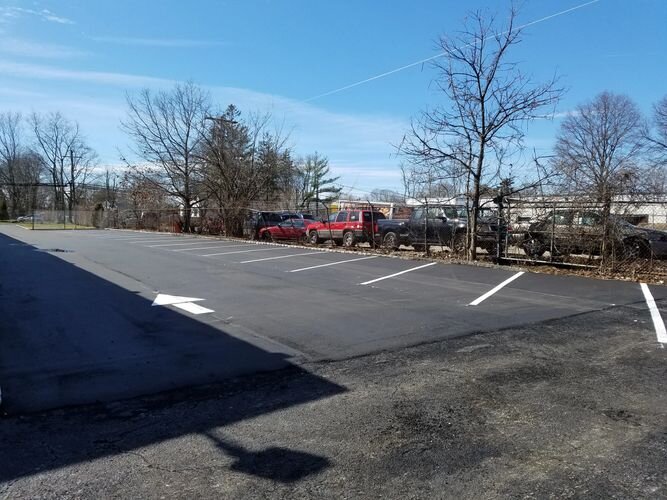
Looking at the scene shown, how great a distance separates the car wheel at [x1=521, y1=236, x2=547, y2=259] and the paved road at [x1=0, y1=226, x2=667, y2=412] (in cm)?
158

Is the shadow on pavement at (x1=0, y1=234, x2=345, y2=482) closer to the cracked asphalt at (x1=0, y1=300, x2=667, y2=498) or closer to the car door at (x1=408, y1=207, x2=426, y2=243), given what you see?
the cracked asphalt at (x1=0, y1=300, x2=667, y2=498)

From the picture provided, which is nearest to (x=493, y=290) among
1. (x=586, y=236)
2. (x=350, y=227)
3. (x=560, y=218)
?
(x=586, y=236)

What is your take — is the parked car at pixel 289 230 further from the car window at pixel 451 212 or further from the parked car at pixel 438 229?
the car window at pixel 451 212

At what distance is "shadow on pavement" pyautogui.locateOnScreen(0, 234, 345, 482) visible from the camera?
3879 millimetres

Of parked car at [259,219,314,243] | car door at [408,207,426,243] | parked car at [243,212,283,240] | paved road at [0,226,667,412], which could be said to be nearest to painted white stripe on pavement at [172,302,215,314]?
paved road at [0,226,667,412]

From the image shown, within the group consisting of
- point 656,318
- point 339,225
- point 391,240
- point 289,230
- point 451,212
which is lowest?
point 656,318

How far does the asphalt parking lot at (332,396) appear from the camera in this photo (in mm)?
3504

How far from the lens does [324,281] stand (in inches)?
508

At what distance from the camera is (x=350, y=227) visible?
23.6 metres

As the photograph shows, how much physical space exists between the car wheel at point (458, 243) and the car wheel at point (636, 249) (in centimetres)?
549

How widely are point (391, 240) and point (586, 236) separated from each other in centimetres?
875

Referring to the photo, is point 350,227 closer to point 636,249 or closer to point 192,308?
point 636,249

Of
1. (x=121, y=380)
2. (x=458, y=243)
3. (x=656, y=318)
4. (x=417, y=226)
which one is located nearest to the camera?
(x=121, y=380)

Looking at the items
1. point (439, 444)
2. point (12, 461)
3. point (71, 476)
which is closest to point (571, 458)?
point (439, 444)
